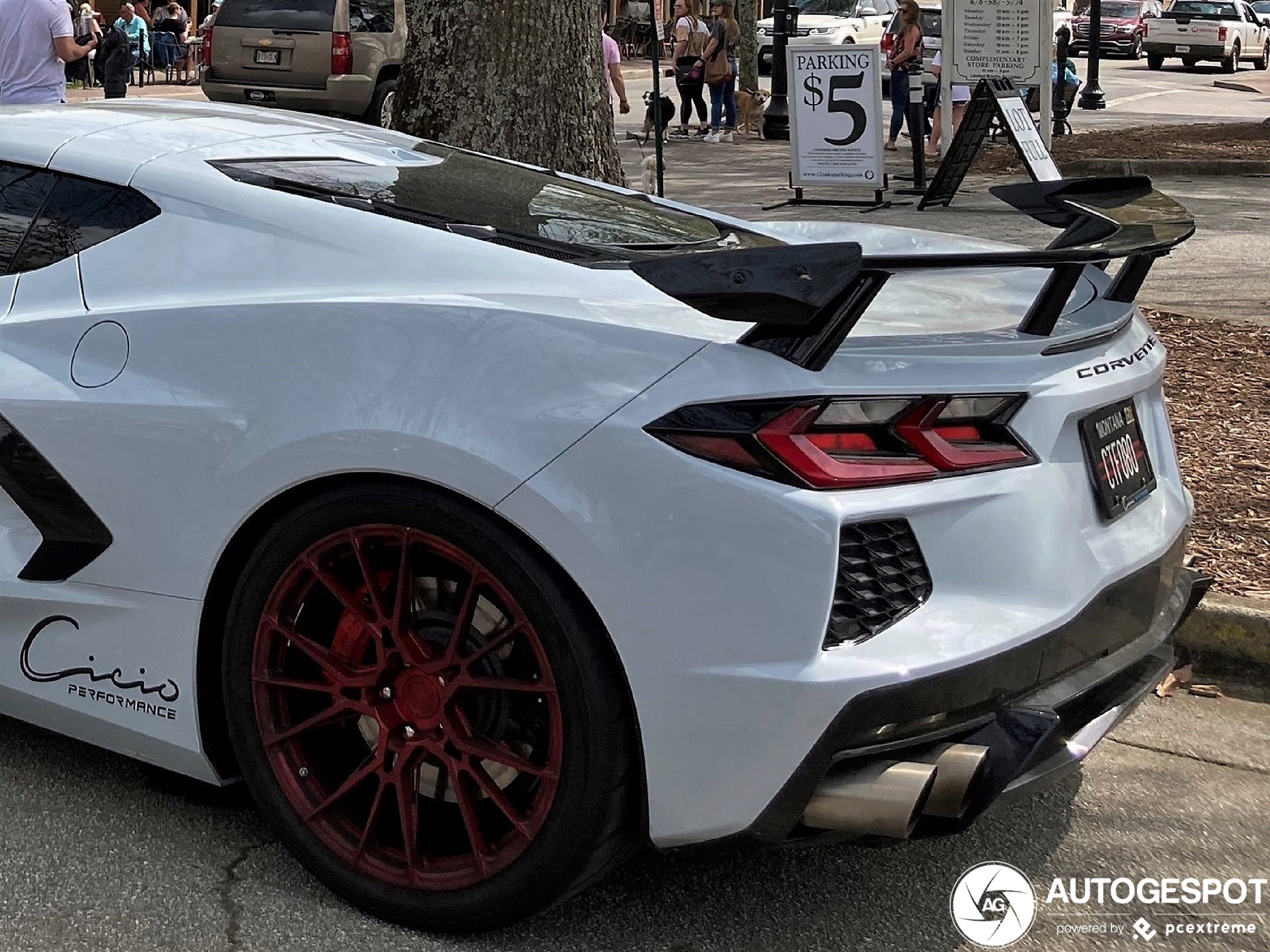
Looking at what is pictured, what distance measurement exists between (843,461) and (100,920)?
1647 millimetres

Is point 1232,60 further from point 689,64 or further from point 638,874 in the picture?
point 638,874

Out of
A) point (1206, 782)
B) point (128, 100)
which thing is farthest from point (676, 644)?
→ point (128, 100)

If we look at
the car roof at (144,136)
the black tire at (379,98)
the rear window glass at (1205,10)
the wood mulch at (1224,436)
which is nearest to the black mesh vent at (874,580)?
the car roof at (144,136)

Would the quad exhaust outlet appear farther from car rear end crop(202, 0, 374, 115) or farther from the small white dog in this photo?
car rear end crop(202, 0, 374, 115)

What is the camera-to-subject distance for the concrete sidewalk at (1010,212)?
8430mm

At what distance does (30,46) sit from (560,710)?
7.58m

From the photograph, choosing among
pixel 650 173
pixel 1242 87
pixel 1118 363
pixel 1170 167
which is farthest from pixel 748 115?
pixel 1118 363

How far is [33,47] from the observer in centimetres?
862

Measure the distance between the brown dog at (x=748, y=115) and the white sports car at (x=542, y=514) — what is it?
17979 millimetres

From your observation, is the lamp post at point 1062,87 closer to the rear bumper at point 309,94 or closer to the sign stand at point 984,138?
the sign stand at point 984,138

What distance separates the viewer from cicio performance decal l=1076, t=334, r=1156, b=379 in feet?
8.73

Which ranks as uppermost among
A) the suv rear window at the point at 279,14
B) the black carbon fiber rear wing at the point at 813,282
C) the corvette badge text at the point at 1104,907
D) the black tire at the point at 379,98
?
the suv rear window at the point at 279,14

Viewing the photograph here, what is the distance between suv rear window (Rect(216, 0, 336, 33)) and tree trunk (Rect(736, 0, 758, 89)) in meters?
8.29

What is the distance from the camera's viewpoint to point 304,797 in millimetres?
2840
